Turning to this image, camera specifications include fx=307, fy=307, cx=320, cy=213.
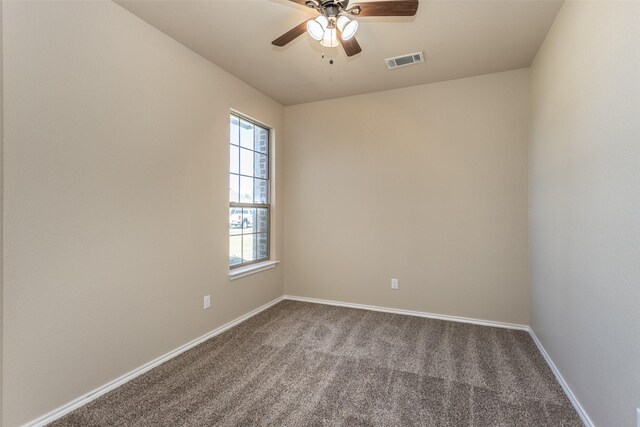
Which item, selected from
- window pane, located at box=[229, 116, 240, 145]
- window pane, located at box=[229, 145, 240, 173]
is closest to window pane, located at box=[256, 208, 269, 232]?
window pane, located at box=[229, 145, 240, 173]

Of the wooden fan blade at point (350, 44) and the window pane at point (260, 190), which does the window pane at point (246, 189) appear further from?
the wooden fan blade at point (350, 44)

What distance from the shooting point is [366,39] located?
8.45ft

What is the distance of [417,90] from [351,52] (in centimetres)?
157

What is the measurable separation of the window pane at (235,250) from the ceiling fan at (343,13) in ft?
6.84

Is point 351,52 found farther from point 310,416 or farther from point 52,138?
point 310,416

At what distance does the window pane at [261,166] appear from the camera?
3818 mm

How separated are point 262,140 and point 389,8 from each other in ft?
8.16

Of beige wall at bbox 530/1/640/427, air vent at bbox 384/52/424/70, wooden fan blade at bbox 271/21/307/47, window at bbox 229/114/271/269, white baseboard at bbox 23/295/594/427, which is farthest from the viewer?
window at bbox 229/114/271/269

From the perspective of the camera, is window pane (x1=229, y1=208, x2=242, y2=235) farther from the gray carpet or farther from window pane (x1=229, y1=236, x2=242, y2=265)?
the gray carpet

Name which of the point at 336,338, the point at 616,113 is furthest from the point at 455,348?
the point at 616,113

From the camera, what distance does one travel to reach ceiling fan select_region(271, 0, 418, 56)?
1741 millimetres

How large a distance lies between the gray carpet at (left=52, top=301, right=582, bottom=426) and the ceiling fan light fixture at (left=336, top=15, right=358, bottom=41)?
2341mm

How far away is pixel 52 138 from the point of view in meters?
1.80

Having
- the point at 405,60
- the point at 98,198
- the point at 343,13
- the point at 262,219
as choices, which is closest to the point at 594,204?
the point at 343,13
